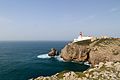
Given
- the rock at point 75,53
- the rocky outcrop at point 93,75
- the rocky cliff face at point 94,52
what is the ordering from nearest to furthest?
the rocky outcrop at point 93,75 < the rocky cliff face at point 94,52 < the rock at point 75,53

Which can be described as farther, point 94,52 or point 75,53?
point 75,53

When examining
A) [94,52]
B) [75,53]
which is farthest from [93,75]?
[75,53]

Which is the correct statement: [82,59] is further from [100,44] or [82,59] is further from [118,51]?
[118,51]

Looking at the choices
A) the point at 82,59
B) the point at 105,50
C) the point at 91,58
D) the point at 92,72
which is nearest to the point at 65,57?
the point at 82,59

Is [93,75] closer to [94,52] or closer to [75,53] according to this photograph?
[94,52]

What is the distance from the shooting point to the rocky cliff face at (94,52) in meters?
114

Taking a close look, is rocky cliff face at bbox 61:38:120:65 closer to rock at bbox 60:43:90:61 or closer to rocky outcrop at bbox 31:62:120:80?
rock at bbox 60:43:90:61

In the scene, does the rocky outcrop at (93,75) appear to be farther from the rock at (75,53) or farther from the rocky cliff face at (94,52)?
the rock at (75,53)

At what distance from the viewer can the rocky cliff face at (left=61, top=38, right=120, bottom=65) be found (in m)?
114

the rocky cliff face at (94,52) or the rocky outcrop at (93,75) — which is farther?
the rocky cliff face at (94,52)

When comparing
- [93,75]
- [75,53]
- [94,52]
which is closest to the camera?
[93,75]

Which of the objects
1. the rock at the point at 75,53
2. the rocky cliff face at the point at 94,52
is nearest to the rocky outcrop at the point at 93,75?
the rocky cliff face at the point at 94,52

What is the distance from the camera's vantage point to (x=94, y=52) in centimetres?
12106

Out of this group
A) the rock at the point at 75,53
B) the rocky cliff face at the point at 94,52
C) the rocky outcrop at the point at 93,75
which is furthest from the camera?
the rock at the point at 75,53
